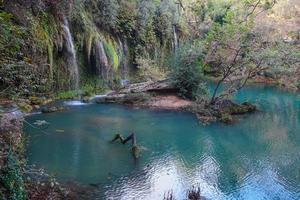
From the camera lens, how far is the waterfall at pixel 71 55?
2072 cm

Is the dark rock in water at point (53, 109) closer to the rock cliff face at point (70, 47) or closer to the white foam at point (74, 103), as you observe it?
the rock cliff face at point (70, 47)

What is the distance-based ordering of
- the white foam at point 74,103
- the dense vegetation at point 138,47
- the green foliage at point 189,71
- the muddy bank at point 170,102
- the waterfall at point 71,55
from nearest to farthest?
the dense vegetation at point 138,47 < the muddy bank at point 170,102 < the white foam at point 74,103 < the waterfall at point 71,55 < the green foliage at point 189,71

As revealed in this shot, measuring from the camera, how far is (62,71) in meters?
20.7

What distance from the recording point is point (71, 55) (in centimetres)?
2095

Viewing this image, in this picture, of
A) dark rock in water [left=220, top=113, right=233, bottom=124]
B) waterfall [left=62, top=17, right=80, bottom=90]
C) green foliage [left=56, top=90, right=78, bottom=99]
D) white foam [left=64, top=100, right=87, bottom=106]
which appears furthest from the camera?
waterfall [left=62, top=17, right=80, bottom=90]

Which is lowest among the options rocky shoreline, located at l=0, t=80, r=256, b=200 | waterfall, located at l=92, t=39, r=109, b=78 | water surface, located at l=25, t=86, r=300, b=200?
water surface, located at l=25, t=86, r=300, b=200

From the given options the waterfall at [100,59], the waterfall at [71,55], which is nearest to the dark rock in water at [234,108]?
the waterfall at [100,59]

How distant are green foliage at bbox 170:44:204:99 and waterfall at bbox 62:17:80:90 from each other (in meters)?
5.87

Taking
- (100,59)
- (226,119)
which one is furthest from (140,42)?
(226,119)

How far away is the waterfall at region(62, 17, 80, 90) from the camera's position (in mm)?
20719

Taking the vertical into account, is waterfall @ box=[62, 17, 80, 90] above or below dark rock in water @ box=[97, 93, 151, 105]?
above

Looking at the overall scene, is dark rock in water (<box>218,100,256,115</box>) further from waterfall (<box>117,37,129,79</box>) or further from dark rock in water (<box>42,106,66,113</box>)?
waterfall (<box>117,37,129,79</box>)

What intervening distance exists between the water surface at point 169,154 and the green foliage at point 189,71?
3.18 metres

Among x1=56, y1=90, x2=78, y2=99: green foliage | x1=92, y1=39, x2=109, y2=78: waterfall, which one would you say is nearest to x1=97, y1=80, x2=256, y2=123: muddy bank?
x1=56, y1=90, x2=78, y2=99: green foliage
